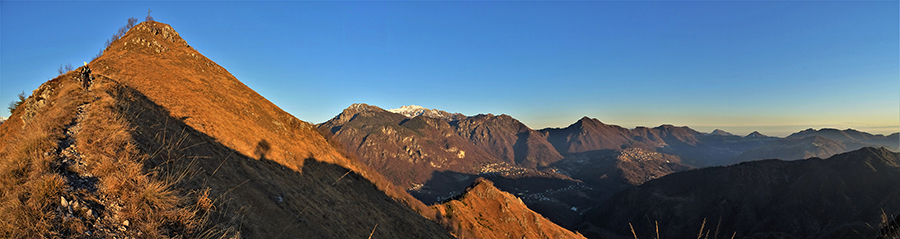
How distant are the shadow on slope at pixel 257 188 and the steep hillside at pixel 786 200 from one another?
13304cm

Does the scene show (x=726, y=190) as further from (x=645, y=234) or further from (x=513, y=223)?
(x=513, y=223)

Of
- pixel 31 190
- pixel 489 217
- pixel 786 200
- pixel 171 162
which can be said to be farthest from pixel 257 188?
pixel 786 200

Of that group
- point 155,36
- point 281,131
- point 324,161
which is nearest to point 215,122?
point 281,131

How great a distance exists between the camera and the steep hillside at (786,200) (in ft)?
381

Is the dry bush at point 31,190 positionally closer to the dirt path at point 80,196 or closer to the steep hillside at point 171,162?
the steep hillside at point 171,162

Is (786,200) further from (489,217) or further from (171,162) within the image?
(171,162)

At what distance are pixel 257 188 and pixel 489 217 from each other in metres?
57.6

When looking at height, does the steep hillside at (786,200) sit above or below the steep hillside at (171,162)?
below

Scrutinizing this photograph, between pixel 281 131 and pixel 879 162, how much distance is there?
236 m

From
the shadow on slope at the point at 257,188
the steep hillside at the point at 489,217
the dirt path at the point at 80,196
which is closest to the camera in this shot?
the dirt path at the point at 80,196

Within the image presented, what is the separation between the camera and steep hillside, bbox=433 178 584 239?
5881cm

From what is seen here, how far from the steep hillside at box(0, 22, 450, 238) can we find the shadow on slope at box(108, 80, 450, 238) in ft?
0.37

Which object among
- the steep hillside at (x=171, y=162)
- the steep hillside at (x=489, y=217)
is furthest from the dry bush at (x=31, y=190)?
the steep hillside at (x=489, y=217)

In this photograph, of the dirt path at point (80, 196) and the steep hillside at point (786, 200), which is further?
the steep hillside at point (786, 200)
